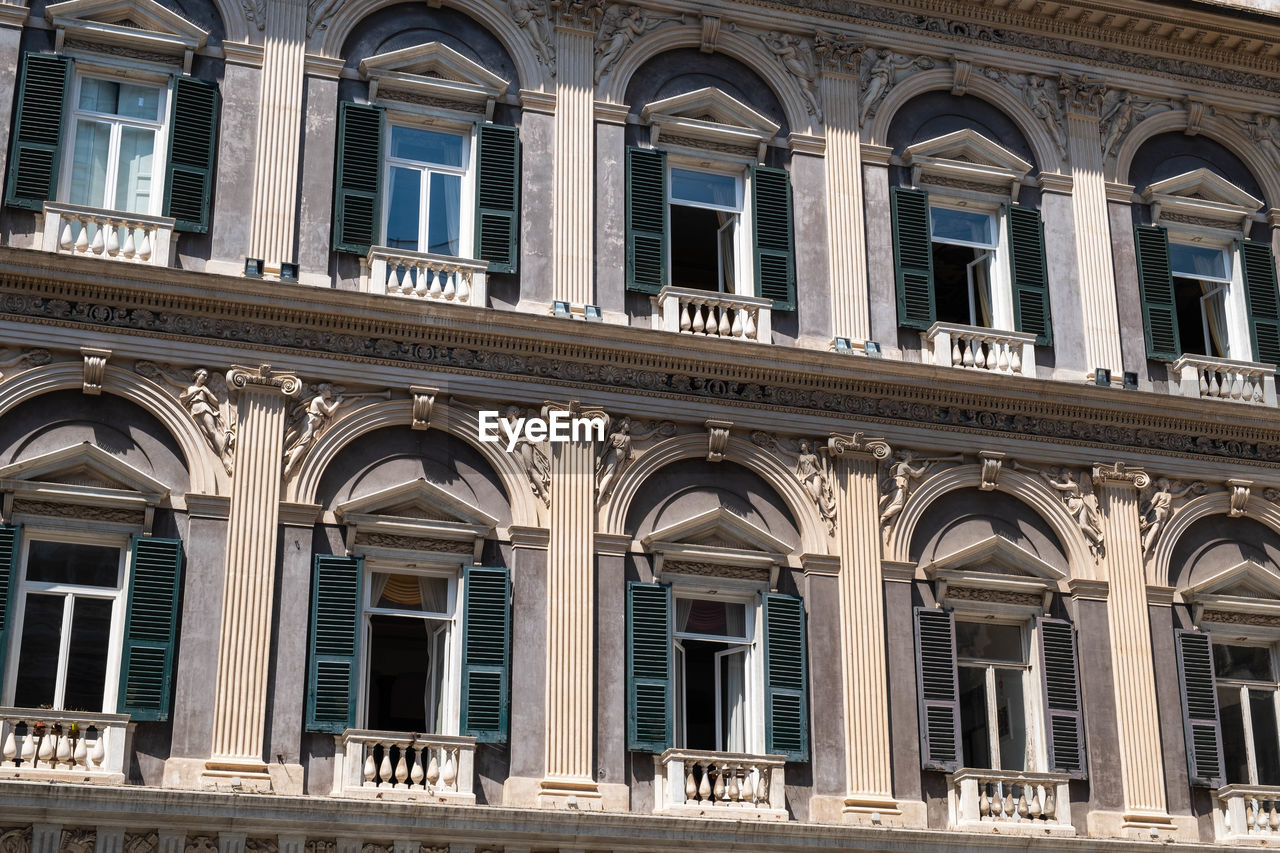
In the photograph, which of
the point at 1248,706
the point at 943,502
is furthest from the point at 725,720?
the point at 1248,706

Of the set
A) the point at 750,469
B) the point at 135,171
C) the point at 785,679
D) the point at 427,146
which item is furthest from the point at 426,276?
the point at 785,679

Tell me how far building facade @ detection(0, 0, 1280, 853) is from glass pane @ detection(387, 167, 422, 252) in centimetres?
7

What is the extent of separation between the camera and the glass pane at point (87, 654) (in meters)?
19.0

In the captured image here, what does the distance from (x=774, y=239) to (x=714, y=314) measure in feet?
4.27

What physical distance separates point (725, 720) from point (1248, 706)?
7065 mm

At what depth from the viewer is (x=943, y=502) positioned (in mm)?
22484

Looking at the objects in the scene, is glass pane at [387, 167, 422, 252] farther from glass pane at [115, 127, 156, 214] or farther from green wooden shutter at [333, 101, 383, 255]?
glass pane at [115, 127, 156, 214]

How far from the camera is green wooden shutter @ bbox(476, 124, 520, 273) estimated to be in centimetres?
2181

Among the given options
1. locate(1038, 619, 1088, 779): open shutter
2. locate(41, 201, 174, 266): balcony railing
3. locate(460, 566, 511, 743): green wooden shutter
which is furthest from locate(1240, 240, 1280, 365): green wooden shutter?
locate(41, 201, 174, 266): balcony railing

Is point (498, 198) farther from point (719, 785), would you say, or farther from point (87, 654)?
point (719, 785)

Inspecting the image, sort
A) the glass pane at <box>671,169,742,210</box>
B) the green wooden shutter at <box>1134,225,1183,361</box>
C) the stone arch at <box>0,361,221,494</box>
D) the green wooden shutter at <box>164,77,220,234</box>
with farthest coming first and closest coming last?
the green wooden shutter at <box>1134,225,1183,361</box>
the glass pane at <box>671,169,742,210</box>
the green wooden shutter at <box>164,77,220,234</box>
the stone arch at <box>0,361,221,494</box>

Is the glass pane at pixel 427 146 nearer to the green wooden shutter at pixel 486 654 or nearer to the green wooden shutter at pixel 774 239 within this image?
the green wooden shutter at pixel 774 239

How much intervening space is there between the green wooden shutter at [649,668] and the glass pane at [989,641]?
12.6ft

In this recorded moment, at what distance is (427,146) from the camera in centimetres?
2256
